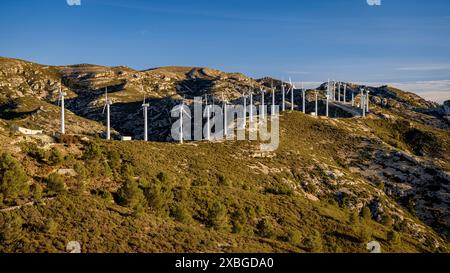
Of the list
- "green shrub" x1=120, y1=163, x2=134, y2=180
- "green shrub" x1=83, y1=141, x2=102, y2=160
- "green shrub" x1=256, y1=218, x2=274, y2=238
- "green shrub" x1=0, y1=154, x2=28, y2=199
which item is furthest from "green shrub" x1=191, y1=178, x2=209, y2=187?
"green shrub" x1=0, y1=154, x2=28, y2=199

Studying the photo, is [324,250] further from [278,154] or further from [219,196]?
[278,154]

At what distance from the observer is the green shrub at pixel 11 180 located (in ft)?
139

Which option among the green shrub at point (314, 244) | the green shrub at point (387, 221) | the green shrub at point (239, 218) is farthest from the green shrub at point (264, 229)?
the green shrub at point (387, 221)

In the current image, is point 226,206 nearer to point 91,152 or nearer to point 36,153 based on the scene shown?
point 91,152

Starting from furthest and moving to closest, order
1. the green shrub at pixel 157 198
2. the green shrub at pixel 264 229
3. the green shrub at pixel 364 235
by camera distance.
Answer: the green shrub at pixel 364 235, the green shrub at pixel 264 229, the green shrub at pixel 157 198

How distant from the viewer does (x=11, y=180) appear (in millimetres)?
43406

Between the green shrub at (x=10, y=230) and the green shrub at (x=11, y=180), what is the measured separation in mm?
6662

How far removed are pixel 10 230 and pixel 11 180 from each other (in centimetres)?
1072

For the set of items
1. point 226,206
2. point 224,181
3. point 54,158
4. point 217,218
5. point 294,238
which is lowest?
point 294,238

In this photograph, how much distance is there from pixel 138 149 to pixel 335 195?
46.7 meters

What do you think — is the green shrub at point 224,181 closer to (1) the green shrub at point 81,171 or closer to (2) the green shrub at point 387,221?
(1) the green shrub at point 81,171

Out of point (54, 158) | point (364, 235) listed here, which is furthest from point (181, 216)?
point (364, 235)

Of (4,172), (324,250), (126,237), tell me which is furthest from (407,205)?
(4,172)

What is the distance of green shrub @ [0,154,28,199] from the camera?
1670 inches
